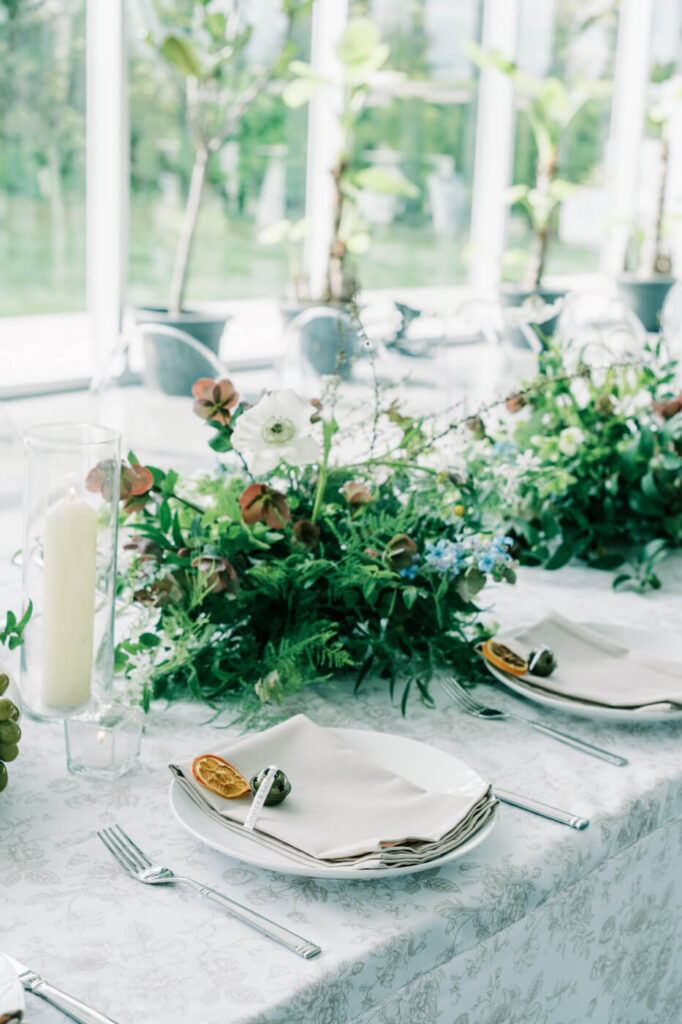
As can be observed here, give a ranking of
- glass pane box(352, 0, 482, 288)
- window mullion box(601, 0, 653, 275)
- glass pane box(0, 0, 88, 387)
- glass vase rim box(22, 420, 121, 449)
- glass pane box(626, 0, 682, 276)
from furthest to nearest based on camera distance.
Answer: window mullion box(601, 0, 653, 275) < glass pane box(626, 0, 682, 276) < glass pane box(352, 0, 482, 288) < glass pane box(0, 0, 88, 387) < glass vase rim box(22, 420, 121, 449)

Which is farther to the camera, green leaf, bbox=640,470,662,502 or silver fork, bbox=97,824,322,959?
green leaf, bbox=640,470,662,502

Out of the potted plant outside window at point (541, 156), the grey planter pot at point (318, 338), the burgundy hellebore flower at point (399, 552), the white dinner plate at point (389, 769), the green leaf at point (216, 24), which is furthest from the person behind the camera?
the potted plant outside window at point (541, 156)

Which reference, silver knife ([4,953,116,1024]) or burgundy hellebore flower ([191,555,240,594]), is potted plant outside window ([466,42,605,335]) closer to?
burgundy hellebore flower ([191,555,240,594])

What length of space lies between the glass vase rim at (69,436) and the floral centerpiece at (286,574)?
0.17 metres

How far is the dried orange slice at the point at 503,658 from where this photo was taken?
1.24 metres

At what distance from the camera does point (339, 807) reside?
3.16 ft

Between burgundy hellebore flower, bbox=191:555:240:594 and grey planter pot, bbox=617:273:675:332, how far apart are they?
5.92 m

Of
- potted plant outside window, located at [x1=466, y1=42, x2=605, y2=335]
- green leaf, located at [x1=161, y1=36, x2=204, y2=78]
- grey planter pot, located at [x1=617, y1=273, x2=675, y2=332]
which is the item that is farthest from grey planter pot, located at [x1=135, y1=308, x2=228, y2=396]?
grey planter pot, located at [x1=617, y1=273, x2=675, y2=332]

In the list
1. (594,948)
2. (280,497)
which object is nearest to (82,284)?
(280,497)

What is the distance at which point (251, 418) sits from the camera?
45.3 inches

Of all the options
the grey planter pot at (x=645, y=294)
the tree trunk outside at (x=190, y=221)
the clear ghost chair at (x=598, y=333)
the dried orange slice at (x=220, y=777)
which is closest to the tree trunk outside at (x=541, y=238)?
the grey planter pot at (x=645, y=294)

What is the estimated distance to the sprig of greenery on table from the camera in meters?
1.69

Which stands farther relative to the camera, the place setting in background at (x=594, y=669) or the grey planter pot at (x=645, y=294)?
the grey planter pot at (x=645, y=294)

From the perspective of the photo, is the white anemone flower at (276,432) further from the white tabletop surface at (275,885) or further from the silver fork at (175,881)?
the silver fork at (175,881)
